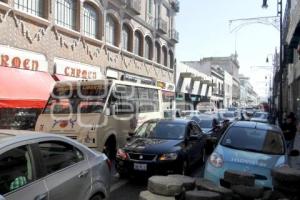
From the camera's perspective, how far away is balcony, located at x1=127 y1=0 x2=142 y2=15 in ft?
96.9

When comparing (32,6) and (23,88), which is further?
(32,6)

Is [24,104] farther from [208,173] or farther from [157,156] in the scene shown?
[208,173]

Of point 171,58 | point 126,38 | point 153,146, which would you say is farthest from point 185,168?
point 171,58

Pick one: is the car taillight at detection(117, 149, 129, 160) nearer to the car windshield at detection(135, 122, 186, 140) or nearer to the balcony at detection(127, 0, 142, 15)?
the car windshield at detection(135, 122, 186, 140)

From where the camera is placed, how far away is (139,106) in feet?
53.0

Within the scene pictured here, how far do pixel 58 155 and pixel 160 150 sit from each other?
4921mm

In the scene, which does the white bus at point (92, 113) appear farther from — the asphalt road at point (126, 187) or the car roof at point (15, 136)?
the car roof at point (15, 136)

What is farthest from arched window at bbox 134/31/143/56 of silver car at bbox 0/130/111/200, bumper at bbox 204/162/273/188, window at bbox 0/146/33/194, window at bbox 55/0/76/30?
window at bbox 0/146/33/194

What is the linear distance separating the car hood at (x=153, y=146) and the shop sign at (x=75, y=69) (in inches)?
464

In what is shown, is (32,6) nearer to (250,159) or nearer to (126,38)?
(126,38)

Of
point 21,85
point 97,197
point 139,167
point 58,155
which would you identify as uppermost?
point 21,85

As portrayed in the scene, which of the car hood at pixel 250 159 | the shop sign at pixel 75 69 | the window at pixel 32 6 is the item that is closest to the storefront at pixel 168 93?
the shop sign at pixel 75 69

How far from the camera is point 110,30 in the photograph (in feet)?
93.6

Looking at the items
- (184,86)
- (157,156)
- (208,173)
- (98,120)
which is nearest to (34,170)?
(208,173)
